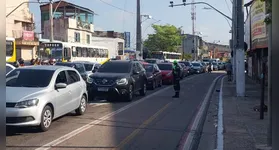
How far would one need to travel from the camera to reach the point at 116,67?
17672 millimetres

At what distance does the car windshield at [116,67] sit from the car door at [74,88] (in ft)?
17.3

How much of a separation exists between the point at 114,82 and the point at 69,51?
24.5m

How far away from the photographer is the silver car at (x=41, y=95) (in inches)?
345

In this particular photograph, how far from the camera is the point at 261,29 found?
76.0 ft

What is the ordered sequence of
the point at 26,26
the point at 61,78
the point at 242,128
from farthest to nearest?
1. the point at 26,26
2. the point at 61,78
3. the point at 242,128

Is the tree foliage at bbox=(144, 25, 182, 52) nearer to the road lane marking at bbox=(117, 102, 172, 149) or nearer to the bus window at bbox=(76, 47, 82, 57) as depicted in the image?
the bus window at bbox=(76, 47, 82, 57)

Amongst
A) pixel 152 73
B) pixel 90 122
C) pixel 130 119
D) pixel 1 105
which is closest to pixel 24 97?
pixel 90 122

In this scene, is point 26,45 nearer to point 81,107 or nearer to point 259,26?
point 259,26

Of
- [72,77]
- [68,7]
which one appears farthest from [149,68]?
[68,7]

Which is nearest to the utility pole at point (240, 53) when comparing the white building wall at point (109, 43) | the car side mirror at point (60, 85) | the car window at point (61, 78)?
the car window at point (61, 78)

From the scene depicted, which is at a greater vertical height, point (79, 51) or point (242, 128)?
point (79, 51)

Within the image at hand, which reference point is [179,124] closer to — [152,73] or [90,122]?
[90,122]

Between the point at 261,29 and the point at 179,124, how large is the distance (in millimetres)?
14194

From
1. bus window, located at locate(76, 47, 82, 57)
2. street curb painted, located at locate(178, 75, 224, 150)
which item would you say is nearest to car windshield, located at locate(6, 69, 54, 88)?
street curb painted, located at locate(178, 75, 224, 150)
